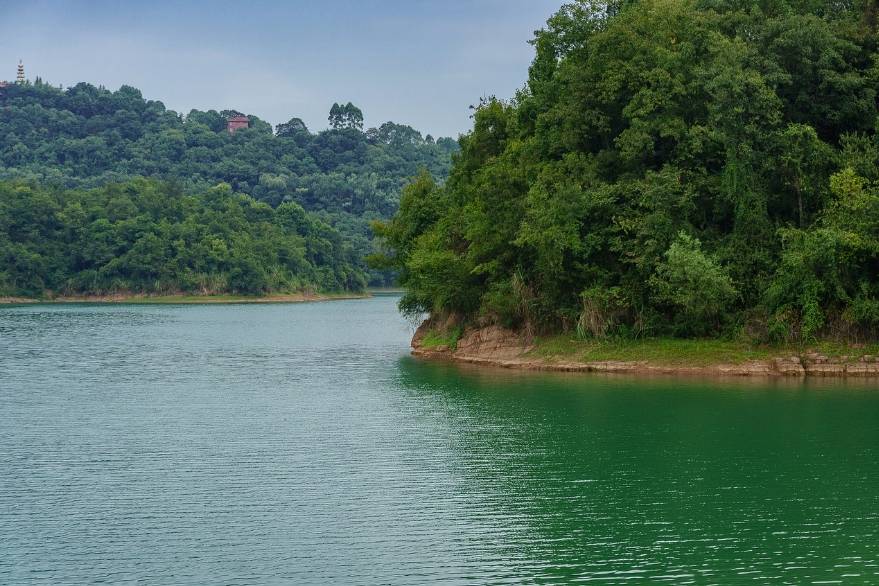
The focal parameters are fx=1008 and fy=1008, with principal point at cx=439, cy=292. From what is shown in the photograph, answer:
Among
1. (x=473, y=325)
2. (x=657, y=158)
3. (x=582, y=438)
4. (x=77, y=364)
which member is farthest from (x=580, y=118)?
(x=77, y=364)

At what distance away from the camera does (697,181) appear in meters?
42.4

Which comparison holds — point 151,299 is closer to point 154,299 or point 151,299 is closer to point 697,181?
point 154,299

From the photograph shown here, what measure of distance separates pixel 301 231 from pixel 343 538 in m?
147

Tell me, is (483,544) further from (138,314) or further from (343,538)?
(138,314)

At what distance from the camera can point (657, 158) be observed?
44.2m

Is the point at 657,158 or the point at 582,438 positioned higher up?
the point at 657,158

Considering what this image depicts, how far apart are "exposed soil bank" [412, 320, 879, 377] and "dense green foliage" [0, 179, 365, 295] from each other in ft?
307

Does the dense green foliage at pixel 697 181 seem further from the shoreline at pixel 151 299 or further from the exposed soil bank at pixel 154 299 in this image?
the exposed soil bank at pixel 154 299

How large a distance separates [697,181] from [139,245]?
10386 centimetres

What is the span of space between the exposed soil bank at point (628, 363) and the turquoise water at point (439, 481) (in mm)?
1990

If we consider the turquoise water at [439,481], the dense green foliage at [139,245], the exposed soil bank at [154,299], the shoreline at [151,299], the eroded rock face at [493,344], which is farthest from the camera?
the exposed soil bank at [154,299]

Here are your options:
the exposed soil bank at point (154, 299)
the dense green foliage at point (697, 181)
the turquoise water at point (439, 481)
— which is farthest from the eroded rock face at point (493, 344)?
the exposed soil bank at point (154, 299)

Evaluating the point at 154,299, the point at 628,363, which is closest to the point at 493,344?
the point at 628,363

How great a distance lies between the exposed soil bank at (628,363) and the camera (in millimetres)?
38875
